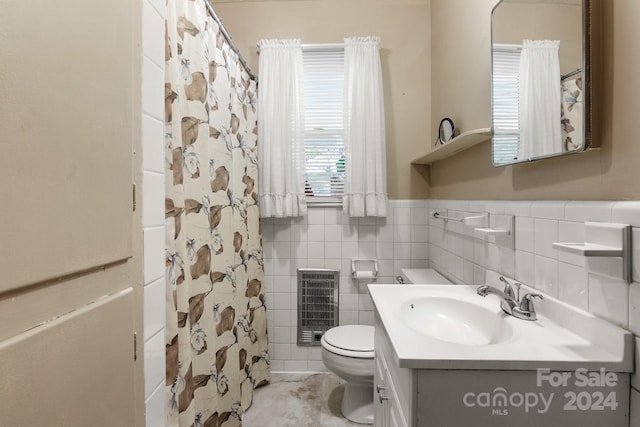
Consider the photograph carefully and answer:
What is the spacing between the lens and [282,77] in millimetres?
2082

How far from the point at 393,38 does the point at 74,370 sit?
2.44 meters

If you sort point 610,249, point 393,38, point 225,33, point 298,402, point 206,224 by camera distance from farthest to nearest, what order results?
point 393,38, point 298,402, point 225,33, point 206,224, point 610,249

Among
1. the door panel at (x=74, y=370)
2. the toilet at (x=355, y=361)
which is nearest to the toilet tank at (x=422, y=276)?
the toilet at (x=355, y=361)

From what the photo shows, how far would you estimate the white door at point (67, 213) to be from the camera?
361 mm

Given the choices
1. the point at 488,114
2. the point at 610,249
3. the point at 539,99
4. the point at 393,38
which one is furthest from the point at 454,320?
the point at 393,38

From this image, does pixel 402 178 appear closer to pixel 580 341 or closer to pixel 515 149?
pixel 515 149

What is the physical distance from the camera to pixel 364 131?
206cm

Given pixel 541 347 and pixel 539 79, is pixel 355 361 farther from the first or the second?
pixel 539 79

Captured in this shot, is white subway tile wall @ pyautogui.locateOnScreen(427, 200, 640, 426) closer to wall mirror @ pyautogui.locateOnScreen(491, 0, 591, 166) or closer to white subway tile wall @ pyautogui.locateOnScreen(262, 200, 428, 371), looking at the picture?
wall mirror @ pyautogui.locateOnScreen(491, 0, 591, 166)

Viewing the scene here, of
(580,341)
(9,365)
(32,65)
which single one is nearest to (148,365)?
(9,365)

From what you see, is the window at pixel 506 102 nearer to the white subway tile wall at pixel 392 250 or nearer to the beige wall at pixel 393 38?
the white subway tile wall at pixel 392 250

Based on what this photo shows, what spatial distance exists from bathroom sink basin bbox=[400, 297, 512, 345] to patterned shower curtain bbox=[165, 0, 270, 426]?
2.59 ft

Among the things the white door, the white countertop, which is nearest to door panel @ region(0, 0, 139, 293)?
the white door

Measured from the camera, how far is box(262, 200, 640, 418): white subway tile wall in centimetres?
104
